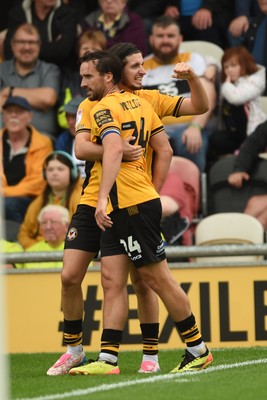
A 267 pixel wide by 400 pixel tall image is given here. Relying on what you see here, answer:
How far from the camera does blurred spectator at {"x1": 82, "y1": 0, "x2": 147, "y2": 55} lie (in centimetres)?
1412

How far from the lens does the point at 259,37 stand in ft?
45.3

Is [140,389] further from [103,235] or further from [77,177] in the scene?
[77,177]

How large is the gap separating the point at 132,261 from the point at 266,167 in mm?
4758

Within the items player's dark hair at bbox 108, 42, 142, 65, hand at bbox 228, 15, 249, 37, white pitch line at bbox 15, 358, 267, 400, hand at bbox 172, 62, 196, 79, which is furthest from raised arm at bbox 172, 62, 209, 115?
hand at bbox 228, 15, 249, 37

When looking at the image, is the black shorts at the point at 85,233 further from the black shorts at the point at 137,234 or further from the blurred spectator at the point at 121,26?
Answer: the blurred spectator at the point at 121,26

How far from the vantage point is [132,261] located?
7.99 metres

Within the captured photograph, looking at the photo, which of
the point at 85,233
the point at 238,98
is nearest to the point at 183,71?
the point at 85,233

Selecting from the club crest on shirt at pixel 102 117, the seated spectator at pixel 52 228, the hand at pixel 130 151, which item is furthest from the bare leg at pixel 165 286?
the seated spectator at pixel 52 228

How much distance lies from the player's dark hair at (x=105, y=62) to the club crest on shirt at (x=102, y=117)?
1.05 feet

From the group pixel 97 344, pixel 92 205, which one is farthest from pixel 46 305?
pixel 92 205

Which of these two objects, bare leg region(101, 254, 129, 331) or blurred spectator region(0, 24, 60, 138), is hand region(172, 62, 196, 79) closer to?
bare leg region(101, 254, 129, 331)

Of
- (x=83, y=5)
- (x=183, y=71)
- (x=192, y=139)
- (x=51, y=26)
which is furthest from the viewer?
(x=83, y=5)

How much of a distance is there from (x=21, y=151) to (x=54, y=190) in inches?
46.0

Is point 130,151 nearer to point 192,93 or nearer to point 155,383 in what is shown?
point 192,93
